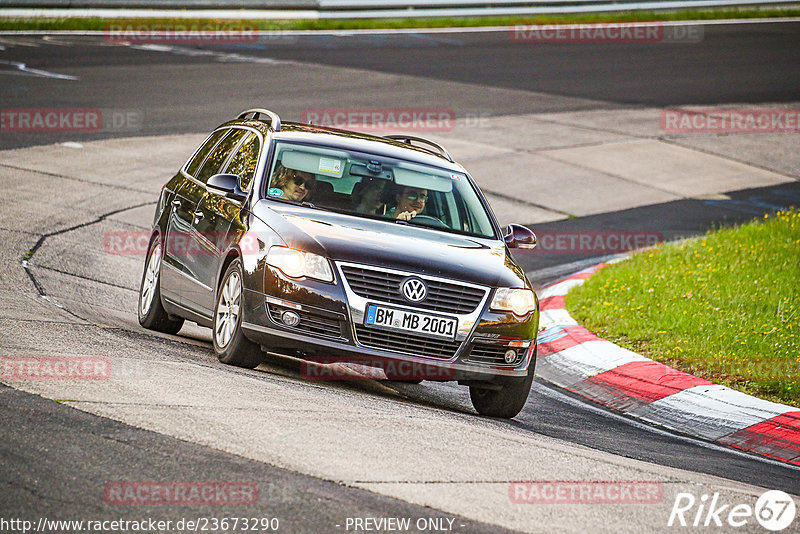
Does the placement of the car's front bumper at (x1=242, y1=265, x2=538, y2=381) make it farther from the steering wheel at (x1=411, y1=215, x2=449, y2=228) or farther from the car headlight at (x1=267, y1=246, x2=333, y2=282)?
the steering wheel at (x1=411, y1=215, x2=449, y2=228)

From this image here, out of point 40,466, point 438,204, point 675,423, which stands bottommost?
point 675,423

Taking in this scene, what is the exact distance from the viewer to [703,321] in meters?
10.6

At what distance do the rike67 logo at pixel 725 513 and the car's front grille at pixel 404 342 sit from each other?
2098 millimetres

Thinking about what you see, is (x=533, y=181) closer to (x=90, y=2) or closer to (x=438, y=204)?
(x=438, y=204)

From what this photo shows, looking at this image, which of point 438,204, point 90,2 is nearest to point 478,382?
point 438,204

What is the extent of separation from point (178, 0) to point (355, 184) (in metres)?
22.7

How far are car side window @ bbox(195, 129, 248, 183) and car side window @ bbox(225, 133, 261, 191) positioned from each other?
0.20m

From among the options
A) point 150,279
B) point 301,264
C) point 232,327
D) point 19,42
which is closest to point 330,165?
point 301,264

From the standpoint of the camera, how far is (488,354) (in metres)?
7.62

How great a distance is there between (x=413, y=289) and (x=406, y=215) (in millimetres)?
1145

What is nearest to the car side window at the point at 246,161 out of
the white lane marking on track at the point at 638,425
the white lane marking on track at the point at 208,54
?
the white lane marking on track at the point at 638,425

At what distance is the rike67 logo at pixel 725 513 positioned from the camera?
5410mm

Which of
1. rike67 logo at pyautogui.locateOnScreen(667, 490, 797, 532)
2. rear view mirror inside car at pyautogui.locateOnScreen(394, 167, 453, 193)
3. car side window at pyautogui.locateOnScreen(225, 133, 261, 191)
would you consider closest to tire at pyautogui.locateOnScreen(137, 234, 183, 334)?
car side window at pyautogui.locateOnScreen(225, 133, 261, 191)

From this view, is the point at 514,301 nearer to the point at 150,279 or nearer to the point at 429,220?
the point at 429,220
